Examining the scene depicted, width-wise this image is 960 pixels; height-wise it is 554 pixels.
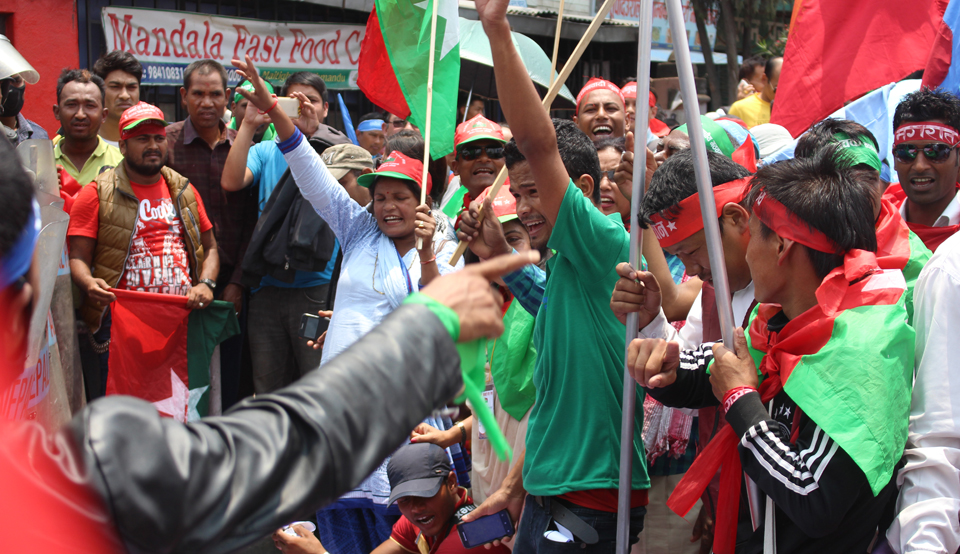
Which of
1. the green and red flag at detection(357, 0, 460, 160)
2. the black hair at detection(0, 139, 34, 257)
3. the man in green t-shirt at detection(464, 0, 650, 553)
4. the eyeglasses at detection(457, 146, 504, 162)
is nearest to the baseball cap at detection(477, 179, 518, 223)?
the green and red flag at detection(357, 0, 460, 160)

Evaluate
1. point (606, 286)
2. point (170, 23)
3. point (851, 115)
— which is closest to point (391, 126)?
point (170, 23)

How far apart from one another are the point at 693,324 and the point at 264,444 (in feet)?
6.11

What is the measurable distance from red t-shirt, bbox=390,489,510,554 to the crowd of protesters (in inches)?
0.5

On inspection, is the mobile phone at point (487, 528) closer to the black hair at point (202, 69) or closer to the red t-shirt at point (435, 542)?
the red t-shirt at point (435, 542)

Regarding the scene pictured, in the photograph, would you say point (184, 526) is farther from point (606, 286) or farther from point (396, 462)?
point (396, 462)

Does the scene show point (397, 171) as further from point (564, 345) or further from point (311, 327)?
point (564, 345)

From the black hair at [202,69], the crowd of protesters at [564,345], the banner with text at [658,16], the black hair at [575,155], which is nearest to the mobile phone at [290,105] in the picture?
the crowd of protesters at [564,345]

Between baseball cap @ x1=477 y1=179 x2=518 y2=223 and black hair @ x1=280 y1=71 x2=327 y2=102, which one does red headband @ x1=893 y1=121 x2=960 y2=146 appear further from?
black hair @ x1=280 y1=71 x2=327 y2=102

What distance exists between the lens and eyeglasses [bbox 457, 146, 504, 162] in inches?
190

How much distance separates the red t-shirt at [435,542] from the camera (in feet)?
10.8

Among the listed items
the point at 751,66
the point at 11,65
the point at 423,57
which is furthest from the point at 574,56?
the point at 751,66

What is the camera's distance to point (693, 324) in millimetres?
2773

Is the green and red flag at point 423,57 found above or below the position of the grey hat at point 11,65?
above

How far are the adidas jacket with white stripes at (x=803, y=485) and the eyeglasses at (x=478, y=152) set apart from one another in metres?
3.05
